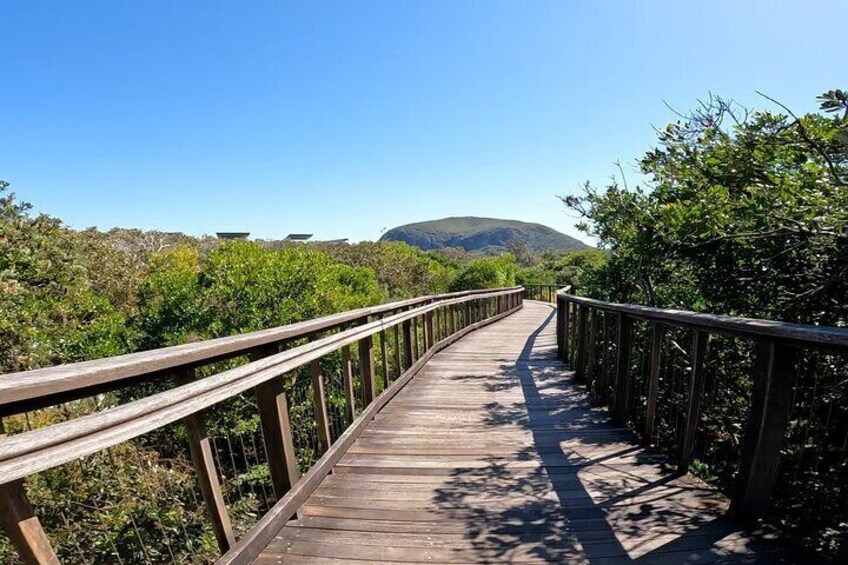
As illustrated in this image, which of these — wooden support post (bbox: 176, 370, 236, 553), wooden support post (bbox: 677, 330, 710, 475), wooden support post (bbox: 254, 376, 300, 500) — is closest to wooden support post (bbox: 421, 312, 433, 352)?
wooden support post (bbox: 677, 330, 710, 475)

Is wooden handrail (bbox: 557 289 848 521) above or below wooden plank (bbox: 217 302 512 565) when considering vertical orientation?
above

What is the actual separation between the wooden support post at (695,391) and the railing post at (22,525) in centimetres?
322

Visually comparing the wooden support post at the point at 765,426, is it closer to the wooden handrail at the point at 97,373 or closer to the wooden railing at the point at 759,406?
the wooden railing at the point at 759,406

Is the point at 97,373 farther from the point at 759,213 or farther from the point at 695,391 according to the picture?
the point at 759,213

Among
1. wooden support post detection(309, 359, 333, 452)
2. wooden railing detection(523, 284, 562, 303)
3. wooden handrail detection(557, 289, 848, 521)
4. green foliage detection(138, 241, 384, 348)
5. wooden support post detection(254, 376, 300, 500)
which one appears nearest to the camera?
wooden handrail detection(557, 289, 848, 521)

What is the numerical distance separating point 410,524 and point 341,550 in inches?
16.5

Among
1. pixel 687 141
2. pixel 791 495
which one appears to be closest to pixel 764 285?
pixel 687 141

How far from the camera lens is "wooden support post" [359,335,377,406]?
13.4ft

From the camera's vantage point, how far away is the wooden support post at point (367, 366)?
409cm

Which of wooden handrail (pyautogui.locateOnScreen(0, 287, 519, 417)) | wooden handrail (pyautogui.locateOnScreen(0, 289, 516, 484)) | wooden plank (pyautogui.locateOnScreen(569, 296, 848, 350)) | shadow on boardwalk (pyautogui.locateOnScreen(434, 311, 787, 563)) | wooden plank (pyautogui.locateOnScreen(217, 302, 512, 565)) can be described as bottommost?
shadow on boardwalk (pyautogui.locateOnScreen(434, 311, 787, 563))

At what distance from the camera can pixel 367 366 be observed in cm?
416

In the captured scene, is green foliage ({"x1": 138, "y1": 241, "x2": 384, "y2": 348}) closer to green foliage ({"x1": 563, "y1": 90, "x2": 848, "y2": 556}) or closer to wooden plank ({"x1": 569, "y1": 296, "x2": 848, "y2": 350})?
green foliage ({"x1": 563, "y1": 90, "x2": 848, "y2": 556})

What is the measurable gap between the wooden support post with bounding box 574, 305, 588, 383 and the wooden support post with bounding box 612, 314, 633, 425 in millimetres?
1489

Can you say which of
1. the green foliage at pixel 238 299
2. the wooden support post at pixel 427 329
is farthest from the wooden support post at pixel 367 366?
the green foliage at pixel 238 299
